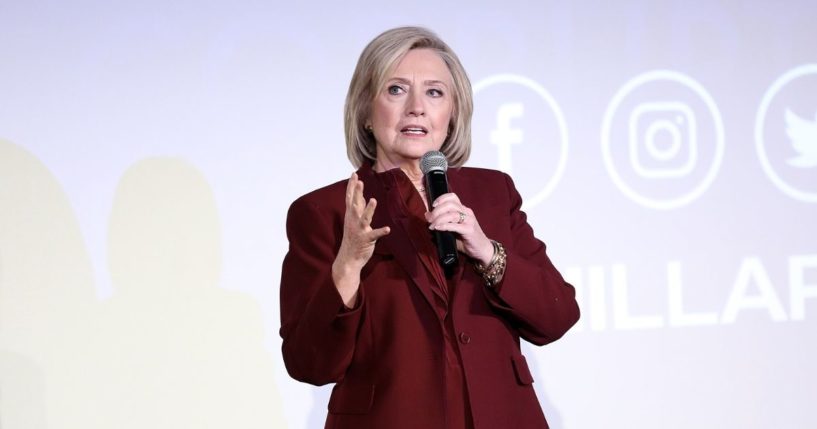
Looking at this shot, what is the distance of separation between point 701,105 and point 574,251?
30.1 inches

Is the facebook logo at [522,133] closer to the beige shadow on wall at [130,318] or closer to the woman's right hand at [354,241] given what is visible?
the beige shadow on wall at [130,318]

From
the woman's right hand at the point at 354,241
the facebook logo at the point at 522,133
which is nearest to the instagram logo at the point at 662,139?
the facebook logo at the point at 522,133

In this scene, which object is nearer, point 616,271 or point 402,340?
point 402,340

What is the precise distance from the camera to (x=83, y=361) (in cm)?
333

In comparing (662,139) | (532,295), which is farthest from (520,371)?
(662,139)

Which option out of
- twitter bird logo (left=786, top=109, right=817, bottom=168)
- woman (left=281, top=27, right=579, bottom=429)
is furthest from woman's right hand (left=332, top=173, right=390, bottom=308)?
twitter bird logo (left=786, top=109, right=817, bottom=168)

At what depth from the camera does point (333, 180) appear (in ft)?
11.5

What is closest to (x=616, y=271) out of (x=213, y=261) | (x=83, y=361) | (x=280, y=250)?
(x=280, y=250)

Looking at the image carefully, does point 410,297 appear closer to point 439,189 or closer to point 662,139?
point 439,189

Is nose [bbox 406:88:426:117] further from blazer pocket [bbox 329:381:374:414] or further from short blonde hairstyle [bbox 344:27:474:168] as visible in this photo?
blazer pocket [bbox 329:381:374:414]

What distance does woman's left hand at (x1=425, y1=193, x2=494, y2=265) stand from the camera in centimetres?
159

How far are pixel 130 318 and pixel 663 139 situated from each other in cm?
209

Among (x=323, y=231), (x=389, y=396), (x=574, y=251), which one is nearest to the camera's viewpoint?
(x=389, y=396)

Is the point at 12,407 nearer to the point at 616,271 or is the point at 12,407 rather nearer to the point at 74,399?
the point at 74,399
